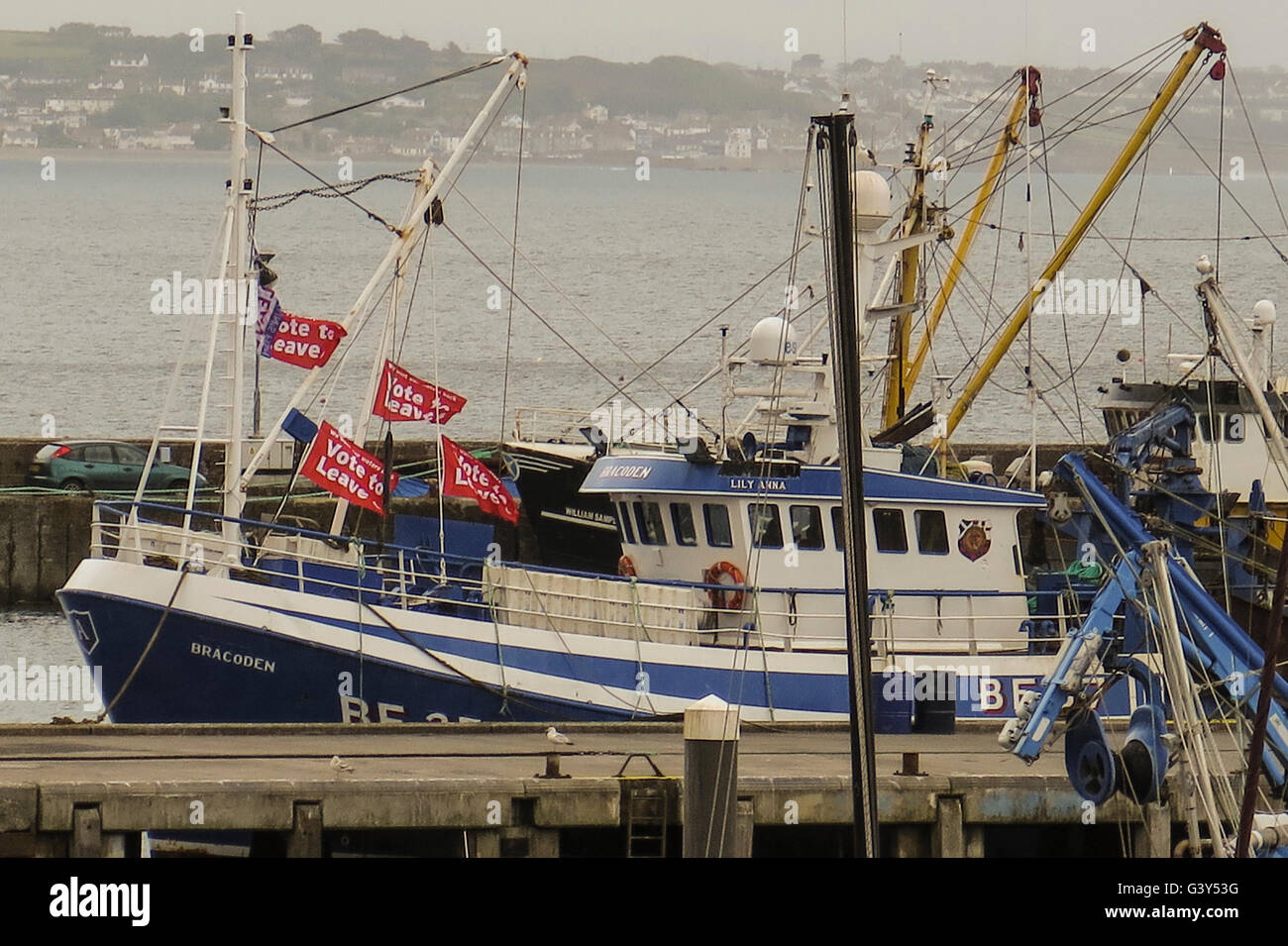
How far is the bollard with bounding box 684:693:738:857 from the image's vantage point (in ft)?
54.1

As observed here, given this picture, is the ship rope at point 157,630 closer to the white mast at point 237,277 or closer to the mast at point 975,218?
the white mast at point 237,277

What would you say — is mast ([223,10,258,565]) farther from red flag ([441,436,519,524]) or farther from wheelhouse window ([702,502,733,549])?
wheelhouse window ([702,502,733,549])

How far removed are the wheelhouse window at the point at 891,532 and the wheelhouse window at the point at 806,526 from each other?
2.03 ft

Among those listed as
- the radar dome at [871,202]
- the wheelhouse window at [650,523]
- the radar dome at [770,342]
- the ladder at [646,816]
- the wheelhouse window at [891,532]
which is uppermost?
the radar dome at [871,202]

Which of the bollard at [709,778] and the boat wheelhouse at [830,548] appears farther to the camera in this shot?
the boat wheelhouse at [830,548]

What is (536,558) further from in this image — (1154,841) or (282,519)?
(1154,841)

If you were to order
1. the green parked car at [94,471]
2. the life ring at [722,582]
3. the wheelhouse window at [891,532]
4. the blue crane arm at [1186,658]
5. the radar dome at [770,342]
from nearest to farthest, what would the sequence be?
the blue crane arm at [1186,658] < the radar dome at [770,342] < the life ring at [722,582] < the wheelhouse window at [891,532] < the green parked car at [94,471]

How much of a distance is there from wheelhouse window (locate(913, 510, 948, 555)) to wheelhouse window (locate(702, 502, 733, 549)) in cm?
207

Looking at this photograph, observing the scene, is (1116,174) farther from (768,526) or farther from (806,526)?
(768,526)

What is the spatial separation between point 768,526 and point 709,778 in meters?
8.76

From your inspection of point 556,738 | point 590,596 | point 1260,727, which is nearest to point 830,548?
point 590,596

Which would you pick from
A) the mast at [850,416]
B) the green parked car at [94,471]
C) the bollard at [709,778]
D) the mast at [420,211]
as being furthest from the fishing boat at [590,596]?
the green parked car at [94,471]

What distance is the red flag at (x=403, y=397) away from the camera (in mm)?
25406

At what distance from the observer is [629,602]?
24.4 m
